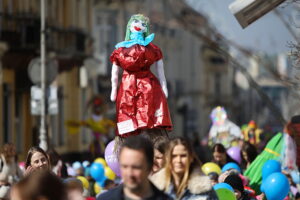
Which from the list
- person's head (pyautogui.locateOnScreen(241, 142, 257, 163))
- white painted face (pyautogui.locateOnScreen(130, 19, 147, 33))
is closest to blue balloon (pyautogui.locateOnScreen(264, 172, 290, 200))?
white painted face (pyautogui.locateOnScreen(130, 19, 147, 33))

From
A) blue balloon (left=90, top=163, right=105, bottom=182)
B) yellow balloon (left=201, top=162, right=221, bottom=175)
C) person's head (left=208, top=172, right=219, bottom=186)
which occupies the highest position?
person's head (left=208, top=172, right=219, bottom=186)

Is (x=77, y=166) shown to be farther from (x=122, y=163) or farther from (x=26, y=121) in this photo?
(x=26, y=121)

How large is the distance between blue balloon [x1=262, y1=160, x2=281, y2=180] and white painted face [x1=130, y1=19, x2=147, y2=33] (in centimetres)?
301

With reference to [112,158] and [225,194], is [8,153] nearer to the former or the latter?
[112,158]

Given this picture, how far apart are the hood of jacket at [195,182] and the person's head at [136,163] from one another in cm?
61

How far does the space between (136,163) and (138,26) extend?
3997 mm

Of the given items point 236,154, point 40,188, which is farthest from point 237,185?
point 236,154

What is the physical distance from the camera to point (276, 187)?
10977mm

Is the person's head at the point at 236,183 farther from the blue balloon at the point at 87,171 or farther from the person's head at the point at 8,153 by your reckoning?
→ the blue balloon at the point at 87,171

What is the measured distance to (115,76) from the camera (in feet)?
32.0

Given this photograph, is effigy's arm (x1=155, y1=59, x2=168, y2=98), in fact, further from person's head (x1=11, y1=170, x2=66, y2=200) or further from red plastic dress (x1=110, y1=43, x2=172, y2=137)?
person's head (x1=11, y1=170, x2=66, y2=200)

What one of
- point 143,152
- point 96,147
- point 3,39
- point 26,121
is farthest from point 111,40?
point 143,152

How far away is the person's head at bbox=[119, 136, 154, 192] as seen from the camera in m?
5.93

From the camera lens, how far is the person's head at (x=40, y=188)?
558cm
